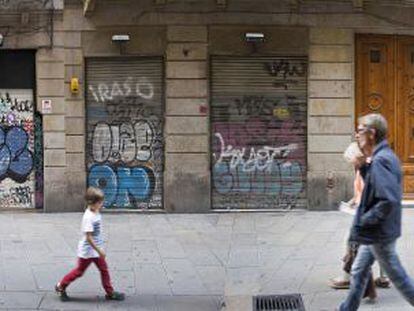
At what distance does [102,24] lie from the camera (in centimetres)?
1383

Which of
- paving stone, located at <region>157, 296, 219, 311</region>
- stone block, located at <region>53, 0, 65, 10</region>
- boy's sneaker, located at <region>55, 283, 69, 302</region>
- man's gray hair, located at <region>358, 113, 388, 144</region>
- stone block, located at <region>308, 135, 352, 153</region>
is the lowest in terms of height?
paving stone, located at <region>157, 296, 219, 311</region>

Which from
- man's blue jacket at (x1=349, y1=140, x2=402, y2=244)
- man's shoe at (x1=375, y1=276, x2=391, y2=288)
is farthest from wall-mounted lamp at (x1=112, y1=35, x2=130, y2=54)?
man's blue jacket at (x1=349, y1=140, x2=402, y2=244)

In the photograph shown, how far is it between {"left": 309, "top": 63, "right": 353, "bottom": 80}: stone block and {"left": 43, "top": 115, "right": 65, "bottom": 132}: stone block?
14.8ft

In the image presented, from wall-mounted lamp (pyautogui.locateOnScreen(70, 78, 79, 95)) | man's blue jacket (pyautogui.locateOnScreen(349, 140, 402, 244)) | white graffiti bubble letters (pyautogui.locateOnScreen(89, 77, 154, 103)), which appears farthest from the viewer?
white graffiti bubble letters (pyautogui.locateOnScreen(89, 77, 154, 103))

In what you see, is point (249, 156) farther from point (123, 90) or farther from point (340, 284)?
point (340, 284)

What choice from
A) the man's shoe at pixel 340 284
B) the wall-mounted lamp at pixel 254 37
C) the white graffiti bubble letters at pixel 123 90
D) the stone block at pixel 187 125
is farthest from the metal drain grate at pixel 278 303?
the white graffiti bubble letters at pixel 123 90

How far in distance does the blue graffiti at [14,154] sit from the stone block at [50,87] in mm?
809

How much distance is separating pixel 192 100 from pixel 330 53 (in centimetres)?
260

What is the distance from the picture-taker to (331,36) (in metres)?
13.9

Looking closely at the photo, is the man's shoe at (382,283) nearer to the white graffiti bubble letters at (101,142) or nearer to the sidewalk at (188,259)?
the sidewalk at (188,259)

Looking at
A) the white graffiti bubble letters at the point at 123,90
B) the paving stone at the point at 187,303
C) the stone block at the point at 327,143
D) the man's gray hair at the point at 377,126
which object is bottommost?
the paving stone at the point at 187,303

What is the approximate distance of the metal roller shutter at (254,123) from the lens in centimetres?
1393

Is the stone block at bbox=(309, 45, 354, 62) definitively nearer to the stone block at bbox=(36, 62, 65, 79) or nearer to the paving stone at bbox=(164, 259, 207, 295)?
the stone block at bbox=(36, 62, 65, 79)

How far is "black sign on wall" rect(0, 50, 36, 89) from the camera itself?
45.9ft
